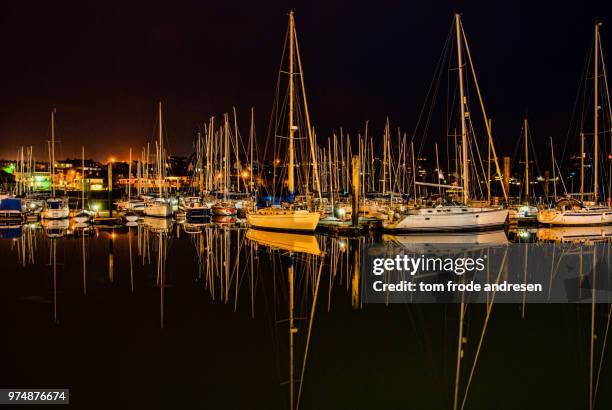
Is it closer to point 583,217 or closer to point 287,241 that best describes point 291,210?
point 287,241

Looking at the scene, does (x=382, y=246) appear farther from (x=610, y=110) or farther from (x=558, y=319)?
(x=610, y=110)

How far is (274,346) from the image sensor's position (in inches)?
380

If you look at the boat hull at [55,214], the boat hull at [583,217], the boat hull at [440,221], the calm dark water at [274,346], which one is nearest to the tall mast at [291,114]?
the boat hull at [440,221]

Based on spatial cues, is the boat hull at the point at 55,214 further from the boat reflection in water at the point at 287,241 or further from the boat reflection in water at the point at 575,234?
the boat reflection in water at the point at 575,234

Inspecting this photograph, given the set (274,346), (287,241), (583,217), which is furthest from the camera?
(583,217)

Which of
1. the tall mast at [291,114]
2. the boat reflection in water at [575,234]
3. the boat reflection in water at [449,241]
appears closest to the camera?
the boat reflection in water at [449,241]

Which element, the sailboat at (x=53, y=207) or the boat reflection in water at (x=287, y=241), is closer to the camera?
the boat reflection in water at (x=287, y=241)

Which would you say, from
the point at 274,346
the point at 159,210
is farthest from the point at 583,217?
the point at 159,210

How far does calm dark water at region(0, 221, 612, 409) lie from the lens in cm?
758

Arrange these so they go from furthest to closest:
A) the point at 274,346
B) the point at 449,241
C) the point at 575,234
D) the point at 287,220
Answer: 1. the point at 287,220
2. the point at 575,234
3. the point at 449,241
4. the point at 274,346

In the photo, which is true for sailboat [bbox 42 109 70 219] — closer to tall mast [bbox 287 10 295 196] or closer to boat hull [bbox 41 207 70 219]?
boat hull [bbox 41 207 70 219]

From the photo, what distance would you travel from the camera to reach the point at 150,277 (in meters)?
17.2

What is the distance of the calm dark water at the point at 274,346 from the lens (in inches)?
298

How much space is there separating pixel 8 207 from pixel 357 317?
42.3 metres
